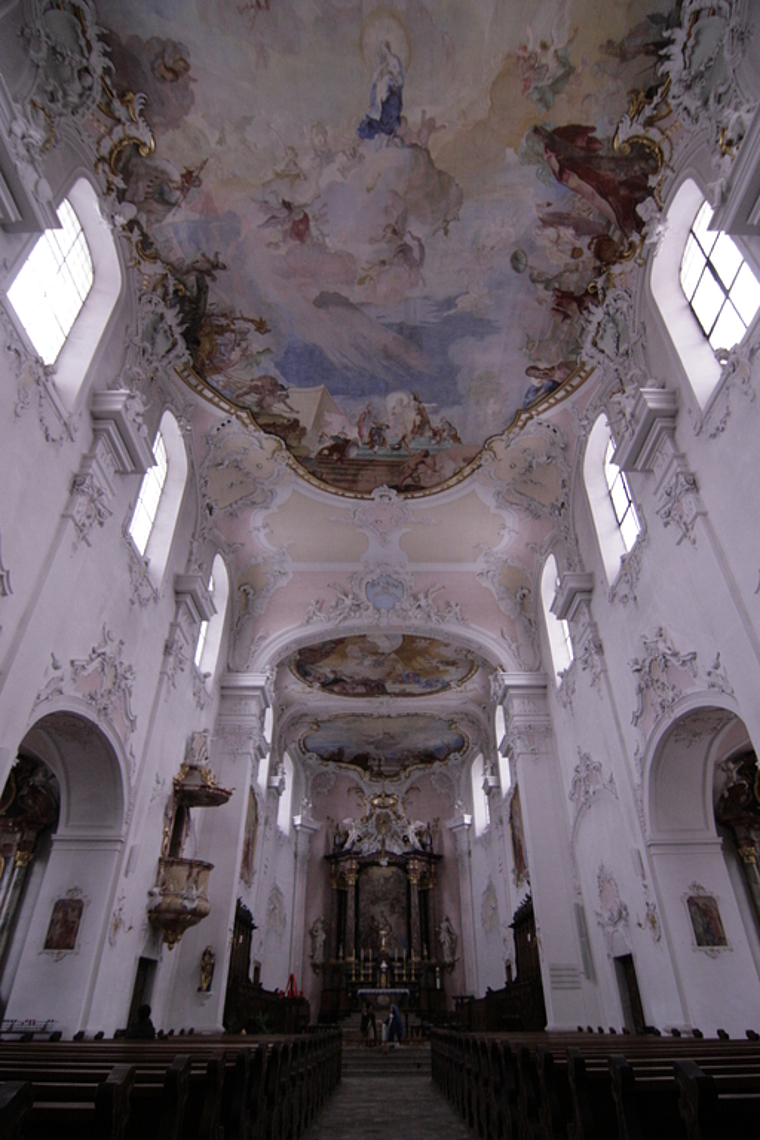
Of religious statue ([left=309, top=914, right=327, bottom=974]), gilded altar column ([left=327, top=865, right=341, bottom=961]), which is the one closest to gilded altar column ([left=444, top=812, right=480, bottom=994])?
gilded altar column ([left=327, top=865, right=341, bottom=961])

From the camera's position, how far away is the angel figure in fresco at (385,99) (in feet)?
28.3

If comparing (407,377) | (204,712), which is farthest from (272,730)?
(407,377)

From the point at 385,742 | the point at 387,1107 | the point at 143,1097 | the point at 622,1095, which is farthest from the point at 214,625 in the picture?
the point at 622,1095

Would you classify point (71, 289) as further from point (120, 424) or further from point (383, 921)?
point (383, 921)

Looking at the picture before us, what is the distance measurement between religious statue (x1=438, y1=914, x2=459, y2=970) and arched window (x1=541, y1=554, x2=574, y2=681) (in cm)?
1344

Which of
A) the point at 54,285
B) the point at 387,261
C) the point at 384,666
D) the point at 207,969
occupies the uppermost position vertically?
the point at 387,261

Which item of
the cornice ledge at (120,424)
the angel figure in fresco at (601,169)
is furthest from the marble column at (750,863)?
the cornice ledge at (120,424)

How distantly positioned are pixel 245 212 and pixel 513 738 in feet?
36.1

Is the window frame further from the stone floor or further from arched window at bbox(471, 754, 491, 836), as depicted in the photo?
arched window at bbox(471, 754, 491, 836)

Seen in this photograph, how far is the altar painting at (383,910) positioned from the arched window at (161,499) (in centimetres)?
1735

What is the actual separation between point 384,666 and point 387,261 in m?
11.7

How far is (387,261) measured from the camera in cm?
1070

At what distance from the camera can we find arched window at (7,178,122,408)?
7.71m

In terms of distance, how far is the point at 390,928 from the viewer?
2350cm
